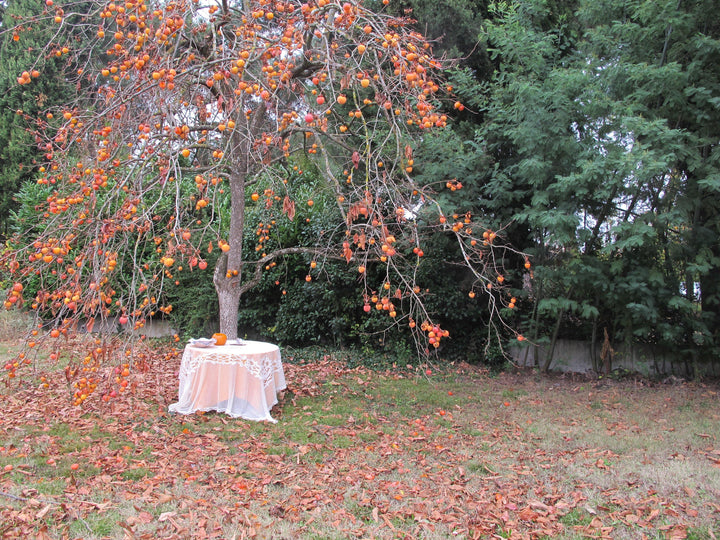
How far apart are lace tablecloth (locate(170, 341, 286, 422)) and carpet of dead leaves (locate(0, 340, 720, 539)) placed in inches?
5.4

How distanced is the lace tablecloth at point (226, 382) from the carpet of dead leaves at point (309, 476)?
138mm

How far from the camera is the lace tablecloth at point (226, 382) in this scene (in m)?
3.98

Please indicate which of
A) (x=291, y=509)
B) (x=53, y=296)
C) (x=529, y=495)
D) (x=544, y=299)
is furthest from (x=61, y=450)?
(x=544, y=299)

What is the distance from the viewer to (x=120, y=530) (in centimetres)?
224

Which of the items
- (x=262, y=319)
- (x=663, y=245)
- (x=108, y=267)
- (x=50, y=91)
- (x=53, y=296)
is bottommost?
(x=262, y=319)

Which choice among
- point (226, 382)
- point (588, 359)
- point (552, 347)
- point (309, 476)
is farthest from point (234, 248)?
point (588, 359)

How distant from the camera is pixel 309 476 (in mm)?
2951

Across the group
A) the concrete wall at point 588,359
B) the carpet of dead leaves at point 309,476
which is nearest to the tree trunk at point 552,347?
the concrete wall at point 588,359

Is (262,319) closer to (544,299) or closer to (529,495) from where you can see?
(544,299)

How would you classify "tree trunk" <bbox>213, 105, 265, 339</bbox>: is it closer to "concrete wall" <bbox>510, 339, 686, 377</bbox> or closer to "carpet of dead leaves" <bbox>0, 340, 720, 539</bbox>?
"carpet of dead leaves" <bbox>0, 340, 720, 539</bbox>

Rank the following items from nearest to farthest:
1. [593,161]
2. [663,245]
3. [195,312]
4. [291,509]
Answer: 1. [291,509]
2. [593,161]
3. [663,245]
4. [195,312]

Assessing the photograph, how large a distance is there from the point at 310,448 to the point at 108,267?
1845mm

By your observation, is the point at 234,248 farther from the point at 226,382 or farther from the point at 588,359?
the point at 588,359

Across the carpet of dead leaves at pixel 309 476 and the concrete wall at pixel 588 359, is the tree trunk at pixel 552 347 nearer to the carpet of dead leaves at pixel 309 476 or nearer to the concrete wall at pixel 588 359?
the concrete wall at pixel 588 359
